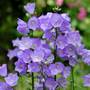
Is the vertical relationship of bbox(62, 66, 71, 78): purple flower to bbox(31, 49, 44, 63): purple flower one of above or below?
below

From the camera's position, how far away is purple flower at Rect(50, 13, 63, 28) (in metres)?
2.22

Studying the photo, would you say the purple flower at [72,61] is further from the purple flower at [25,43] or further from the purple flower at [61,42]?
the purple flower at [25,43]

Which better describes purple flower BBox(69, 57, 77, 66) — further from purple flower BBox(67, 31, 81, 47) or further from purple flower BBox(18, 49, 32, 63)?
purple flower BBox(18, 49, 32, 63)

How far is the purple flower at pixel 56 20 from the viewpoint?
7.29 ft

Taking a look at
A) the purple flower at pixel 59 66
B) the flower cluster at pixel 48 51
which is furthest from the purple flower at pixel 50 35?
the purple flower at pixel 59 66

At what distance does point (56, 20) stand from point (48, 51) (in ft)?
0.47

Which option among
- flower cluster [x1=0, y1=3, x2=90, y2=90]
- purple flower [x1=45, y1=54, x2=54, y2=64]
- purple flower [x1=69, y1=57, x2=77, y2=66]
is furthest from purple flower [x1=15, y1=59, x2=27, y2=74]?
purple flower [x1=69, y1=57, x2=77, y2=66]

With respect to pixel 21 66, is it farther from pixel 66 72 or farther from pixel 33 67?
pixel 66 72

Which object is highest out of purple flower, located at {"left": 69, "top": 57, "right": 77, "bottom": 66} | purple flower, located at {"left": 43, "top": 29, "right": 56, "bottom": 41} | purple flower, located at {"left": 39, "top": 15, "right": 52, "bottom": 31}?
purple flower, located at {"left": 39, "top": 15, "right": 52, "bottom": 31}

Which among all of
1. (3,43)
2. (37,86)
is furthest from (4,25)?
(37,86)

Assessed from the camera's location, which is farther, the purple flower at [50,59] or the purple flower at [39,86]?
the purple flower at [39,86]

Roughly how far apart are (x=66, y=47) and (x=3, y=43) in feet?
12.3

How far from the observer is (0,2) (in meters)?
6.19

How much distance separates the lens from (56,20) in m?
2.20
